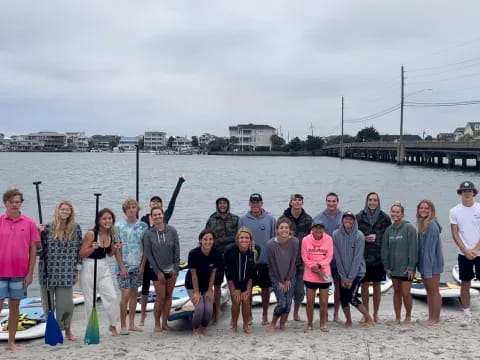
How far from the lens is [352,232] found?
754 cm

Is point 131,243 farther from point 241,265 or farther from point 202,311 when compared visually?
point 241,265

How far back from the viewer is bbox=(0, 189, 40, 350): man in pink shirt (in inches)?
256

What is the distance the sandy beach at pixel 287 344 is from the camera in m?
6.60

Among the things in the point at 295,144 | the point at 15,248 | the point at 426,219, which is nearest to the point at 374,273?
the point at 426,219

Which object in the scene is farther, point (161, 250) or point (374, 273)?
point (374, 273)

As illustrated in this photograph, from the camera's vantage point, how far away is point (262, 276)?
316 inches

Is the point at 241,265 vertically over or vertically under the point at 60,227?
under

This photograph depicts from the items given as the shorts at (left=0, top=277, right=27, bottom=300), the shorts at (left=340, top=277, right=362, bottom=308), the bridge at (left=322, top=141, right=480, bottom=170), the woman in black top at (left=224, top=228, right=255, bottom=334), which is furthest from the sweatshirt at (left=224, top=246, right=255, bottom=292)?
the bridge at (left=322, top=141, right=480, bottom=170)

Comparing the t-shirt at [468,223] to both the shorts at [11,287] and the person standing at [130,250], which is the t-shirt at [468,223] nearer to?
the person standing at [130,250]

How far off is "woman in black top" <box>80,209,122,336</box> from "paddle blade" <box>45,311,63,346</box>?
0.49 metres

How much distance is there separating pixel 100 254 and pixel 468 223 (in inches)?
218

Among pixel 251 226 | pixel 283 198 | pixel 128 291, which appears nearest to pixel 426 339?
pixel 251 226

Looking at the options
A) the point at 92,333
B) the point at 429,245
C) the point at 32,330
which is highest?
the point at 429,245

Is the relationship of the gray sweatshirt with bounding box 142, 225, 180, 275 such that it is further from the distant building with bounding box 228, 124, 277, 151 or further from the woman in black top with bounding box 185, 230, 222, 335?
the distant building with bounding box 228, 124, 277, 151
